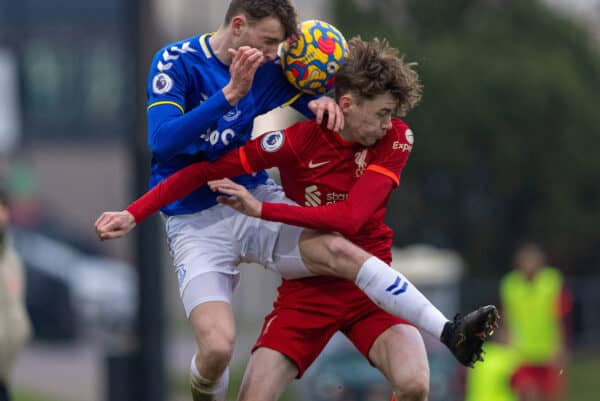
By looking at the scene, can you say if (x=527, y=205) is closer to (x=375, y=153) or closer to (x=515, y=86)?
(x=515, y=86)

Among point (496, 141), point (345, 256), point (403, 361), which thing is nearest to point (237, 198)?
point (345, 256)

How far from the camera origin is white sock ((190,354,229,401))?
599 centimetres

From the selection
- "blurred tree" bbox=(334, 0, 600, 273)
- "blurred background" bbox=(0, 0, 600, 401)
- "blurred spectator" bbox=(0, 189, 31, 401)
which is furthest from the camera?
"blurred tree" bbox=(334, 0, 600, 273)

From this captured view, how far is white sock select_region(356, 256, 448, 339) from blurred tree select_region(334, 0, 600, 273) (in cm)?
1495

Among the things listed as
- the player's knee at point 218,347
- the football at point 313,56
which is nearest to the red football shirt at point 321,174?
the football at point 313,56

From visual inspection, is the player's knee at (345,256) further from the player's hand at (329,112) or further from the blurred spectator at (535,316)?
the blurred spectator at (535,316)

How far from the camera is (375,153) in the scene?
589cm

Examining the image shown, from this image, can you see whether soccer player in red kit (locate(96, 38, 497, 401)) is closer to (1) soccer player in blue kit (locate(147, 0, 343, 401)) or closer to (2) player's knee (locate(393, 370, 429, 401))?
(2) player's knee (locate(393, 370, 429, 401))

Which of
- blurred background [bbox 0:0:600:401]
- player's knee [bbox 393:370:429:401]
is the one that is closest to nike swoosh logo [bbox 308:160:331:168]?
player's knee [bbox 393:370:429:401]

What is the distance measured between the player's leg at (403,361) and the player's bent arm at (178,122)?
1.23m

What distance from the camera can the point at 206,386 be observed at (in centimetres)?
602

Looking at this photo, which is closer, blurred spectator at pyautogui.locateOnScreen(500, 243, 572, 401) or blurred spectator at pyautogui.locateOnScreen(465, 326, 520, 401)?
blurred spectator at pyautogui.locateOnScreen(465, 326, 520, 401)

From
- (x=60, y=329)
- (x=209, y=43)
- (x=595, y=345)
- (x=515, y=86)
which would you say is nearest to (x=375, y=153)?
(x=209, y=43)

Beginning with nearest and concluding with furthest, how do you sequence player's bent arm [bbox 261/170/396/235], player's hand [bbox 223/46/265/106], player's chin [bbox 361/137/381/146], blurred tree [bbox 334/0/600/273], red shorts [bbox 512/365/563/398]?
player's hand [bbox 223/46/265/106] < player's bent arm [bbox 261/170/396/235] < player's chin [bbox 361/137/381/146] < red shorts [bbox 512/365/563/398] < blurred tree [bbox 334/0/600/273]
